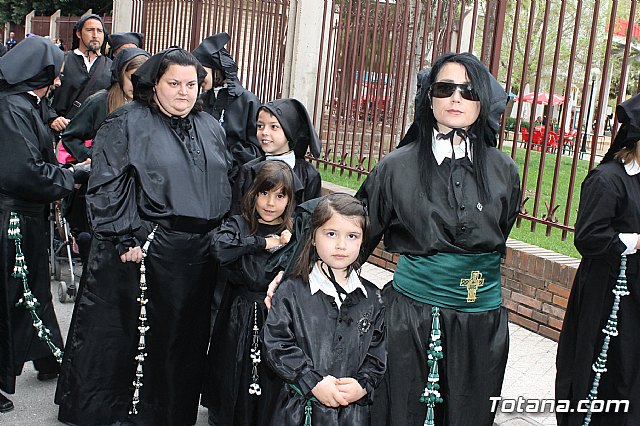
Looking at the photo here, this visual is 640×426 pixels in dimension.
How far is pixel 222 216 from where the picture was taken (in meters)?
4.85

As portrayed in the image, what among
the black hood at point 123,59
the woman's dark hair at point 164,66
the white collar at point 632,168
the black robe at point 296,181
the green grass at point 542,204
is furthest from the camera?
the green grass at point 542,204

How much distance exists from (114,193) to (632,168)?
9.08 ft

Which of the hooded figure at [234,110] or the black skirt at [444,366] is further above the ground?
the hooded figure at [234,110]

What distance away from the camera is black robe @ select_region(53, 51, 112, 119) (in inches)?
356

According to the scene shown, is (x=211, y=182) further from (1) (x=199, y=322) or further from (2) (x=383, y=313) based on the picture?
(2) (x=383, y=313)

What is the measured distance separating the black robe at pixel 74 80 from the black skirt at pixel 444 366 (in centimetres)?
600

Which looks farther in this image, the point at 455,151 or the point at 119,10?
the point at 119,10

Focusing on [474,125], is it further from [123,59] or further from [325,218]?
[123,59]

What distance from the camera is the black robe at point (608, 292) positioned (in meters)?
4.39

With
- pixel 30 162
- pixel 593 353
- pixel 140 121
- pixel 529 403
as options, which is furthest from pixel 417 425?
pixel 30 162

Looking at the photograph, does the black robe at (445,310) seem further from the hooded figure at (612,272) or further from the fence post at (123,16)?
the fence post at (123,16)

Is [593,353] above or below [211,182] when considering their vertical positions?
below

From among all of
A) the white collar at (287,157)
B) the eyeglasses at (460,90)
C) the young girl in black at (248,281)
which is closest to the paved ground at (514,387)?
the young girl in black at (248,281)

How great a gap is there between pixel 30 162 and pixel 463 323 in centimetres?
271
